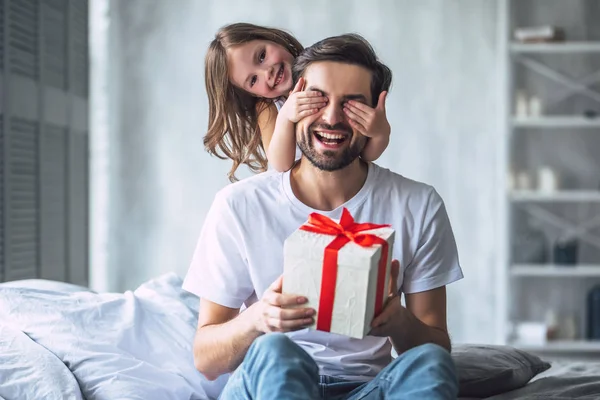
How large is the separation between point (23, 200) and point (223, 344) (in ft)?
6.10

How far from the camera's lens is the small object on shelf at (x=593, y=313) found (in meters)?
4.52

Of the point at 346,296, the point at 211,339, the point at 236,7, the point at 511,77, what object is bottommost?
the point at 211,339

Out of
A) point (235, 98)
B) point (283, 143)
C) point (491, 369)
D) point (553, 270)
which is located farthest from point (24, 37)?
point (553, 270)

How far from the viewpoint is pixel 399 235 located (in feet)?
6.00

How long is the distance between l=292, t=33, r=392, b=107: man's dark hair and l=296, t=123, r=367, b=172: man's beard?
0.10m

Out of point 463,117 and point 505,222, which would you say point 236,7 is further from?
point 505,222

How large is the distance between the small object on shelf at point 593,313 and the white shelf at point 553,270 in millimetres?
109

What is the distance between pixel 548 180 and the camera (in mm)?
4543

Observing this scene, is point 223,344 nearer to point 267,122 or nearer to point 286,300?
point 286,300

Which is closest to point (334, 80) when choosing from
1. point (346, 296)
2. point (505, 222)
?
point (346, 296)

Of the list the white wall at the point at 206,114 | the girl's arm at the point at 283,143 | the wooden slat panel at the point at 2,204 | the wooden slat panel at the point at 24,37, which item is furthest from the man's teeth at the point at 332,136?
the white wall at the point at 206,114

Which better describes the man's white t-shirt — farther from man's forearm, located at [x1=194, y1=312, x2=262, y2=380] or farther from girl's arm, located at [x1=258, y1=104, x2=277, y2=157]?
girl's arm, located at [x1=258, y1=104, x2=277, y2=157]

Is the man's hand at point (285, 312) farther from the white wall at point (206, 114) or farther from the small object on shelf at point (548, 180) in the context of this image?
the white wall at point (206, 114)

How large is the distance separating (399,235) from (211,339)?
1.46ft
